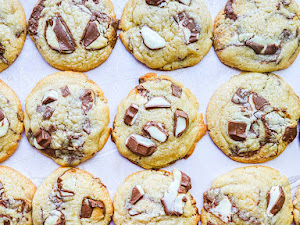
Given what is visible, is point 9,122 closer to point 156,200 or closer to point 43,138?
point 43,138

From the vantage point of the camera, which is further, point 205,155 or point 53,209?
point 205,155

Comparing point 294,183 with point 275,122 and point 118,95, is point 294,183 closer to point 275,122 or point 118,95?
point 275,122

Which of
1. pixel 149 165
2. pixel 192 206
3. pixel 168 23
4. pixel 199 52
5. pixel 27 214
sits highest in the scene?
pixel 168 23

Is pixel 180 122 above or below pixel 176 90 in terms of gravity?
below

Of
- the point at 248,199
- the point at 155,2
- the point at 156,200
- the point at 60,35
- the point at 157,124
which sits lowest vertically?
the point at 156,200

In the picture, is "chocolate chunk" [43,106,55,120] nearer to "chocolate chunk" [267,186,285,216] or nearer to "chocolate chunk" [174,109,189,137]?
"chocolate chunk" [174,109,189,137]

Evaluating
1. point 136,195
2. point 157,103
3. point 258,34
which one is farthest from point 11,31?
Result: point 258,34

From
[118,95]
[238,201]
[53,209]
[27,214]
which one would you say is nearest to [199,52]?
[118,95]
